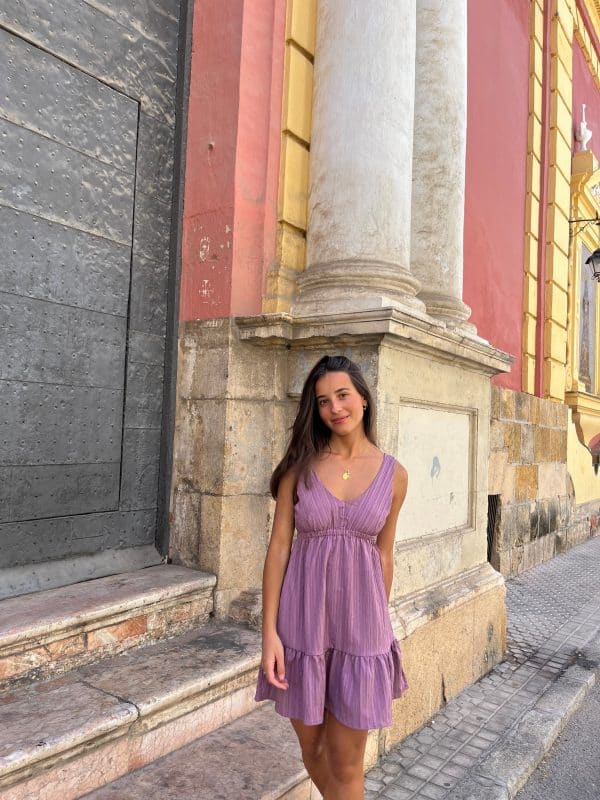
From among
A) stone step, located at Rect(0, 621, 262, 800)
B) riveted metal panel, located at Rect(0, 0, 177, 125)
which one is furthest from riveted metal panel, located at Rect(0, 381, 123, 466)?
Answer: riveted metal panel, located at Rect(0, 0, 177, 125)

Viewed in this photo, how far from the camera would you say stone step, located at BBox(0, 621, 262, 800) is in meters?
1.96

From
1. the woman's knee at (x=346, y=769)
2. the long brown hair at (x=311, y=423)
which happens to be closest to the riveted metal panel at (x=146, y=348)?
the long brown hair at (x=311, y=423)

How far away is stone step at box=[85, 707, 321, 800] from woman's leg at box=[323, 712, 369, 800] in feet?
1.09

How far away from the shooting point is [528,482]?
7621 millimetres

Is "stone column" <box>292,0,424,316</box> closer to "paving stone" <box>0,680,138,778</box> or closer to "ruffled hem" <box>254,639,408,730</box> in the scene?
"ruffled hem" <box>254,639,408,730</box>

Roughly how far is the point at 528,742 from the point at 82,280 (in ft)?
10.9

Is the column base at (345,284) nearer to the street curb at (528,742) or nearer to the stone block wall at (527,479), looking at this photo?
the street curb at (528,742)

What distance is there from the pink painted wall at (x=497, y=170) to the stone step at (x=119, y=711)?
4410 millimetres

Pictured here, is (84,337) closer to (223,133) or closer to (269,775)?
(223,133)

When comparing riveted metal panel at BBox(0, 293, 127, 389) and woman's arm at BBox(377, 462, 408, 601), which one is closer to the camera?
woman's arm at BBox(377, 462, 408, 601)

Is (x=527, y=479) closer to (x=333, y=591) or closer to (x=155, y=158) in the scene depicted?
(x=155, y=158)

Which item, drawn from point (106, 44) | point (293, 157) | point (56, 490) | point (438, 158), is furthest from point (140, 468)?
point (438, 158)

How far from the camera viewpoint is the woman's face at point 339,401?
2029 mm

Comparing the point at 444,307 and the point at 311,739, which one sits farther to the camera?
the point at 444,307
